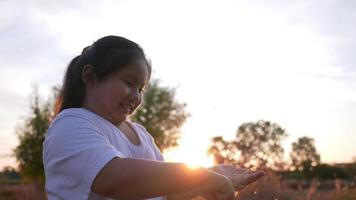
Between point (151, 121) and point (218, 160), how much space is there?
33.5 metres

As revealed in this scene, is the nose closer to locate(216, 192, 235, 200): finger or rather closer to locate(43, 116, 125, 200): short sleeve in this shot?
locate(43, 116, 125, 200): short sleeve

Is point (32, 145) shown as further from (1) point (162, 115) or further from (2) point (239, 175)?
(2) point (239, 175)

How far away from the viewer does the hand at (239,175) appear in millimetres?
1974

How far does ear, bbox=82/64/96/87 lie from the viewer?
1.97m

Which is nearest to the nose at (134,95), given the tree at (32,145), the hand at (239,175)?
the hand at (239,175)

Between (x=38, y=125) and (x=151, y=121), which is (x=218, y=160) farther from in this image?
(x=151, y=121)

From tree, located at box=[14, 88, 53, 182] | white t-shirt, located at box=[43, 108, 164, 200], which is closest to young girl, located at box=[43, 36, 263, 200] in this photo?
white t-shirt, located at box=[43, 108, 164, 200]

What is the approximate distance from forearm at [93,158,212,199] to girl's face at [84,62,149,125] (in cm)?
48

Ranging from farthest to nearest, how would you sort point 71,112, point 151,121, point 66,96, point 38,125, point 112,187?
point 151,121 < point 38,125 < point 66,96 < point 71,112 < point 112,187

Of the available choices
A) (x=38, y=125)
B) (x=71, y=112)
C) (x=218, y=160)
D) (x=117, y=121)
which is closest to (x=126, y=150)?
(x=117, y=121)

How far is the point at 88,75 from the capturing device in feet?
6.54

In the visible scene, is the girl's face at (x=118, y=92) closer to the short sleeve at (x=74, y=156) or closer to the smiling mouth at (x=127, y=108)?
the smiling mouth at (x=127, y=108)

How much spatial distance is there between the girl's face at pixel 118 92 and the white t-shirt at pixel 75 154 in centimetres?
12

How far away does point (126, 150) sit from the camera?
195 centimetres
